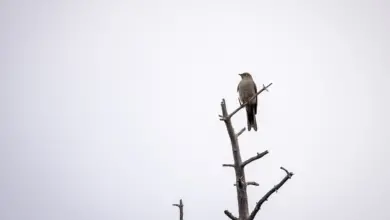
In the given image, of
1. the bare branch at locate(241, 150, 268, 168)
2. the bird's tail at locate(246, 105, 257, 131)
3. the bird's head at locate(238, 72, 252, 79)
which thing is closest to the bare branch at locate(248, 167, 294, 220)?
the bare branch at locate(241, 150, 268, 168)

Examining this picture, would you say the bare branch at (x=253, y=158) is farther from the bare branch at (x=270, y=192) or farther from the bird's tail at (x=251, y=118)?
the bird's tail at (x=251, y=118)

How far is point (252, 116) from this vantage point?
435 inches

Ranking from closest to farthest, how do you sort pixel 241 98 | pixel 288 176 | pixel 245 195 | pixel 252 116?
pixel 288 176, pixel 245 195, pixel 252 116, pixel 241 98

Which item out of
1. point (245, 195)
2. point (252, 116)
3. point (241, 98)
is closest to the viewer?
point (245, 195)

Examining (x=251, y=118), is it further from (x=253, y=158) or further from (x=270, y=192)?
(x=270, y=192)

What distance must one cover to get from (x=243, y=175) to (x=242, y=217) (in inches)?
24.1

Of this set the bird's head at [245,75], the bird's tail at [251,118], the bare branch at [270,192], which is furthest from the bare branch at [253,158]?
the bird's head at [245,75]

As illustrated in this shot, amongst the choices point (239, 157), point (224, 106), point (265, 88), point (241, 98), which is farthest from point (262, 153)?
point (241, 98)

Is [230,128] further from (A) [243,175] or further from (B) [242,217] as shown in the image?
(B) [242,217]

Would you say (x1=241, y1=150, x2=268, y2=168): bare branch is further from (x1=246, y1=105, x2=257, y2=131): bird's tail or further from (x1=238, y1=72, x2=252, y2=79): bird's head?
(x1=238, y1=72, x2=252, y2=79): bird's head

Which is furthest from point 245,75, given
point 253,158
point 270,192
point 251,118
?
point 270,192

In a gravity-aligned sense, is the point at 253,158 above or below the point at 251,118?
below

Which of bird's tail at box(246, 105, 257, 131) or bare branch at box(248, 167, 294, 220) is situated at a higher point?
bird's tail at box(246, 105, 257, 131)

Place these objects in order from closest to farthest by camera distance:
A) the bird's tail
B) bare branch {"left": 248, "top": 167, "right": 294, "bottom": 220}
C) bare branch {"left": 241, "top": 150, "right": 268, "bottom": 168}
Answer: bare branch {"left": 248, "top": 167, "right": 294, "bottom": 220} → bare branch {"left": 241, "top": 150, "right": 268, "bottom": 168} → the bird's tail
